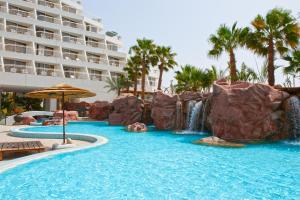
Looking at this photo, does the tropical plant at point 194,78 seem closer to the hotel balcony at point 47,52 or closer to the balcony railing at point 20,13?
the hotel balcony at point 47,52

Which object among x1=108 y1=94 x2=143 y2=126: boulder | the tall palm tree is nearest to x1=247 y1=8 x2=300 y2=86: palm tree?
x1=108 y1=94 x2=143 y2=126: boulder

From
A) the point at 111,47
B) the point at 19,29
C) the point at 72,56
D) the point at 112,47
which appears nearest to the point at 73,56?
the point at 72,56

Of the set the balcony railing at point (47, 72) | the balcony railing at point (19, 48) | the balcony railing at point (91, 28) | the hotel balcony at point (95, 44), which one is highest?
the balcony railing at point (91, 28)

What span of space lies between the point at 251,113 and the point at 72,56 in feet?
114

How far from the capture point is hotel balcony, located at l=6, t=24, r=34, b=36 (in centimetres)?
3788

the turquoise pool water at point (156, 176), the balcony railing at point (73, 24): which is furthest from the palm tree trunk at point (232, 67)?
the balcony railing at point (73, 24)

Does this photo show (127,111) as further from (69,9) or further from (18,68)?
(69,9)

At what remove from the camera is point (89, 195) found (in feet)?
19.7

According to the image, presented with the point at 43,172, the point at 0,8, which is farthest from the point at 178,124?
the point at 0,8

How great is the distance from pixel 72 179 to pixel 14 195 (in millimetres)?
1465

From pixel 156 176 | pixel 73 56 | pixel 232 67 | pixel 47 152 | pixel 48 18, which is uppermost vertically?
pixel 48 18

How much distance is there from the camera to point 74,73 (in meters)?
42.5

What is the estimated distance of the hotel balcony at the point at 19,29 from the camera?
37.9 meters

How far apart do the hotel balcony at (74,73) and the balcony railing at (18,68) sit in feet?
17.6
